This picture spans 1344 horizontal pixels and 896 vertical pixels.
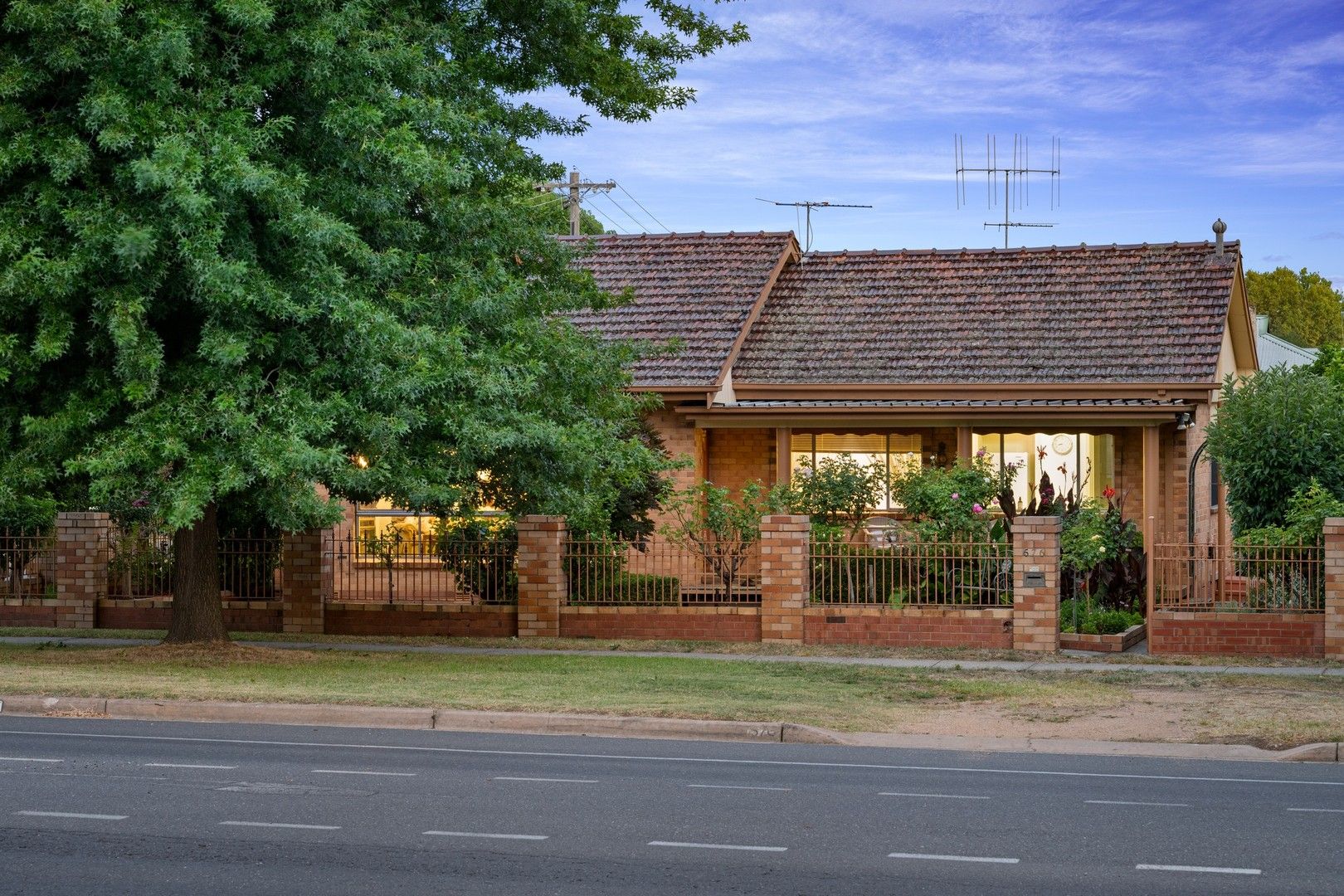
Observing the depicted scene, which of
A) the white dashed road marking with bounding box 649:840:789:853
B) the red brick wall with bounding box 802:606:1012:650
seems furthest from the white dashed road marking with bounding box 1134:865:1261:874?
the red brick wall with bounding box 802:606:1012:650

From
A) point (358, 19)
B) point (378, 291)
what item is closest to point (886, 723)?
point (378, 291)

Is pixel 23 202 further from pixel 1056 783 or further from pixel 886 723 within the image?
pixel 1056 783

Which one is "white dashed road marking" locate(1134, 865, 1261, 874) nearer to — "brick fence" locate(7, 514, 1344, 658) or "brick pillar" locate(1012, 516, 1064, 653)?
"brick fence" locate(7, 514, 1344, 658)

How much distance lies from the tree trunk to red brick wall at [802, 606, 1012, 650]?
23.0 ft

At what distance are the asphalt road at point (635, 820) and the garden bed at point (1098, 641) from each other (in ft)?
21.8

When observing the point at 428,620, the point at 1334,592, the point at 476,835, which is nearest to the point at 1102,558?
the point at 1334,592

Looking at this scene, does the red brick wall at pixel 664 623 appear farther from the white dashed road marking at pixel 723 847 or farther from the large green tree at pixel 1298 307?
the large green tree at pixel 1298 307

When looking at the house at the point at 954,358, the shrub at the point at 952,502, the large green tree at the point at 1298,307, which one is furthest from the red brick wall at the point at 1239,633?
the large green tree at the point at 1298,307

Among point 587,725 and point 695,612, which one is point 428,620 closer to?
point 695,612

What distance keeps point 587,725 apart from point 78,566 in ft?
36.9

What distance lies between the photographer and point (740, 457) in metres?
26.5

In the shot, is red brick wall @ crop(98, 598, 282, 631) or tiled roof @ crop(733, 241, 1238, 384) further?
tiled roof @ crop(733, 241, 1238, 384)

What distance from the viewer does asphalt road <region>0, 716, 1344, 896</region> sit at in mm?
7809

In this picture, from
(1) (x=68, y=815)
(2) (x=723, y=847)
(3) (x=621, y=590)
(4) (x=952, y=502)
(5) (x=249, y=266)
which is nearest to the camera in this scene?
(2) (x=723, y=847)
